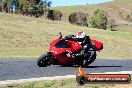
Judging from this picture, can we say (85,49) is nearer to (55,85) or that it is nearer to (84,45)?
(84,45)

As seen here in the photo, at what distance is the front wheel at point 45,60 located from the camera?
17422mm

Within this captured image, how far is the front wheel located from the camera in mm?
17422

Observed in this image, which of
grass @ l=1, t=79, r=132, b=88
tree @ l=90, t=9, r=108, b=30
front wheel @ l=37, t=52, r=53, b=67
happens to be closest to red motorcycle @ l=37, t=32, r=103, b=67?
front wheel @ l=37, t=52, r=53, b=67

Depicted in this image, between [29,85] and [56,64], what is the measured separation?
23.1 ft

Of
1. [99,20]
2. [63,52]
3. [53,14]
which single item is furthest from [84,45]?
[99,20]

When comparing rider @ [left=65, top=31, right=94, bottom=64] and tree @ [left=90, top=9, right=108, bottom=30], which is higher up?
rider @ [left=65, top=31, right=94, bottom=64]

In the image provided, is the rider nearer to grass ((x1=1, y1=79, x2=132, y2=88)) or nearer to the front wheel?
the front wheel

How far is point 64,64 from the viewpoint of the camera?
1873 cm

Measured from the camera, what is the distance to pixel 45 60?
17.6 meters

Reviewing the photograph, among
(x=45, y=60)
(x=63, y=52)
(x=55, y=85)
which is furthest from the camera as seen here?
(x=63, y=52)

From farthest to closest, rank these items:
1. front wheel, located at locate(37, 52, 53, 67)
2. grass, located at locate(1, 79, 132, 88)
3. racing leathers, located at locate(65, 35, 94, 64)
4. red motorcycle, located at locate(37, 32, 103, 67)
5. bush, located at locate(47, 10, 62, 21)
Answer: bush, located at locate(47, 10, 62, 21) < racing leathers, located at locate(65, 35, 94, 64) < red motorcycle, located at locate(37, 32, 103, 67) < front wheel, located at locate(37, 52, 53, 67) < grass, located at locate(1, 79, 132, 88)

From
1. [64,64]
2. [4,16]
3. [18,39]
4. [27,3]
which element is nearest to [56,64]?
[64,64]

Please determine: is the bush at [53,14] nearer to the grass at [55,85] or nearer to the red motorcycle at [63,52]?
the red motorcycle at [63,52]

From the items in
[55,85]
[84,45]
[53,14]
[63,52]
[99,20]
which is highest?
[55,85]
